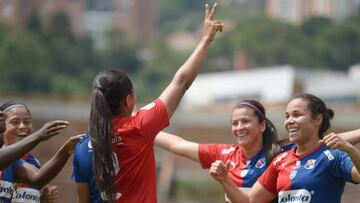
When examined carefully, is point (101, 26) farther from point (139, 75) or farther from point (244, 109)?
point (244, 109)

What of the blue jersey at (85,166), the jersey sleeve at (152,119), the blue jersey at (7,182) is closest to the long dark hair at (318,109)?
the jersey sleeve at (152,119)

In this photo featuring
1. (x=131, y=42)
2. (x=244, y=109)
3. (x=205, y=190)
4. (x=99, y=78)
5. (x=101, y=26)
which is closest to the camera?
(x=99, y=78)

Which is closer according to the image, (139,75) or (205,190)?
(205,190)

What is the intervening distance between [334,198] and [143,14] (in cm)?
14143

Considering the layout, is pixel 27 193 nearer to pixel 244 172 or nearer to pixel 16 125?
pixel 16 125

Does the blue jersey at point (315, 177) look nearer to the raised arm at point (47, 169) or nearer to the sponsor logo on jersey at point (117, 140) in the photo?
the sponsor logo on jersey at point (117, 140)

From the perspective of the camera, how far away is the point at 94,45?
122 meters

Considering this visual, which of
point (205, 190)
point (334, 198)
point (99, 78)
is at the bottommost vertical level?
point (205, 190)

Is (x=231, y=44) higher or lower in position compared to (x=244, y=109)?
lower

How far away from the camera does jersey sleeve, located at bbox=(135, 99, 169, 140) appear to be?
24.8ft

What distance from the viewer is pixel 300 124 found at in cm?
810

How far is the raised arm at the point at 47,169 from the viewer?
7.80 m

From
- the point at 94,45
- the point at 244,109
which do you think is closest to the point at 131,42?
the point at 94,45

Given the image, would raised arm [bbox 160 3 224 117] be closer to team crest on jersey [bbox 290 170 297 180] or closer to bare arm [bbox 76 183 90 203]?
bare arm [bbox 76 183 90 203]
